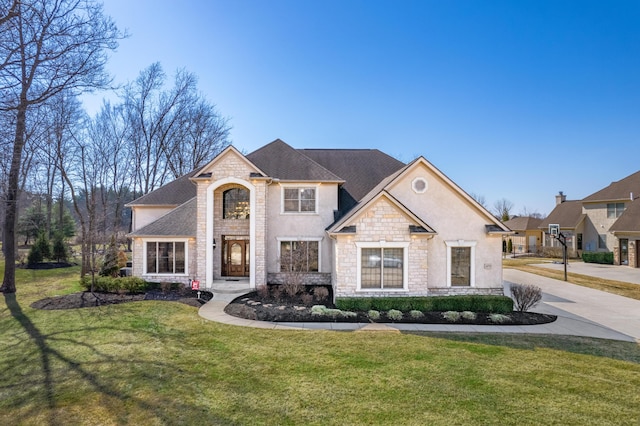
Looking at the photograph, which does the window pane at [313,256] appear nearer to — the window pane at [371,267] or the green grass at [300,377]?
the window pane at [371,267]

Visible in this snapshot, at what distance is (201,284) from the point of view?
1523cm

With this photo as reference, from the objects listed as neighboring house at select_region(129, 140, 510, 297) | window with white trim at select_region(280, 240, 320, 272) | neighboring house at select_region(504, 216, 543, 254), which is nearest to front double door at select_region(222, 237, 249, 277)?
neighboring house at select_region(129, 140, 510, 297)

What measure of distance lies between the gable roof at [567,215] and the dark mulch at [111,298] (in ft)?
134

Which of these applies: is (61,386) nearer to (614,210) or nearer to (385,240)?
(385,240)

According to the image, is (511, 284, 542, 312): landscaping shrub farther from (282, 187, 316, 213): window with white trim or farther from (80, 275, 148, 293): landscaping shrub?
(80, 275, 148, 293): landscaping shrub

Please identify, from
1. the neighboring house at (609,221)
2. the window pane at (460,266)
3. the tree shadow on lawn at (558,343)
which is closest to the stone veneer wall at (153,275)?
the tree shadow on lawn at (558,343)

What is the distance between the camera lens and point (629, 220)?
27.6 metres

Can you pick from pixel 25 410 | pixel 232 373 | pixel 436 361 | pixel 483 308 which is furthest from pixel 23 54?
pixel 483 308

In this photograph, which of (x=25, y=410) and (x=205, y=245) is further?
(x=205, y=245)

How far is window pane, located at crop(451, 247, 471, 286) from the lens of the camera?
13430mm

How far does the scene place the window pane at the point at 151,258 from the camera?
629 inches

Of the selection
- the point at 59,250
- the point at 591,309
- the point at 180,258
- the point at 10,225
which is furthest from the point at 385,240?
the point at 59,250

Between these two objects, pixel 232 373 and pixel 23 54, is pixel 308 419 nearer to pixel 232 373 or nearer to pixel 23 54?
pixel 232 373

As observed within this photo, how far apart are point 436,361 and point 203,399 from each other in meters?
5.43
